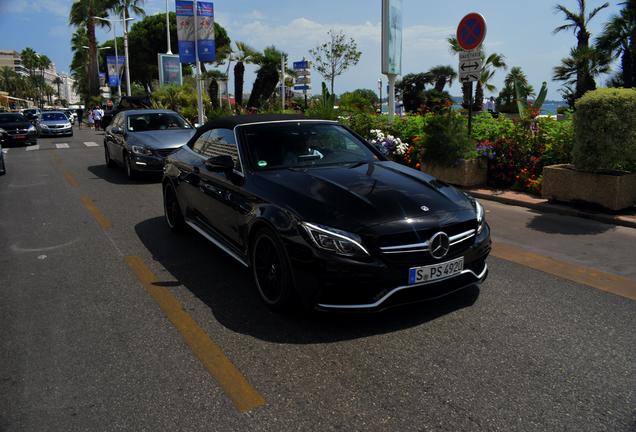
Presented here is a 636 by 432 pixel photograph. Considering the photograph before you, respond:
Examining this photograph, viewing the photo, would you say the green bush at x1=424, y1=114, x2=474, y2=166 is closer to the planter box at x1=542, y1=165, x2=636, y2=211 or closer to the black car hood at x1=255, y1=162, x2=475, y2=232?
the planter box at x1=542, y1=165, x2=636, y2=211

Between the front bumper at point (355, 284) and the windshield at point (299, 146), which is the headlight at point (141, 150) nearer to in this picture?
the windshield at point (299, 146)

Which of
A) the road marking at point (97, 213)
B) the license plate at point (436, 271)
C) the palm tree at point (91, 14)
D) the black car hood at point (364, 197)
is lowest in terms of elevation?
the road marking at point (97, 213)

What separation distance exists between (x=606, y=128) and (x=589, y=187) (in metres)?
0.89

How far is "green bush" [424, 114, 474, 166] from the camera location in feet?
32.7

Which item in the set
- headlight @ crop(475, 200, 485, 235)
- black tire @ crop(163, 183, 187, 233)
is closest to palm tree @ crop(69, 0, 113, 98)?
black tire @ crop(163, 183, 187, 233)

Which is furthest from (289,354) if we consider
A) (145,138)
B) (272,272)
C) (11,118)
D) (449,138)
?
(11,118)

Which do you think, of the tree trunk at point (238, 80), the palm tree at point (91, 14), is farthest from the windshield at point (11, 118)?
the palm tree at point (91, 14)

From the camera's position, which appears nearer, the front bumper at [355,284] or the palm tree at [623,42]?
the front bumper at [355,284]

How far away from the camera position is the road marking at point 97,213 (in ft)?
25.1

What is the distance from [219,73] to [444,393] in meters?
53.7

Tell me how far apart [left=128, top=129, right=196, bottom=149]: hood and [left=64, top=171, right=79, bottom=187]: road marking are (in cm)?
150

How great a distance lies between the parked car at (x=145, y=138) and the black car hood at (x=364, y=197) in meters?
7.47

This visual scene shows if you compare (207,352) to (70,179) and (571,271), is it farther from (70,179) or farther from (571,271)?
(70,179)

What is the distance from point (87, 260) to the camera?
591cm
